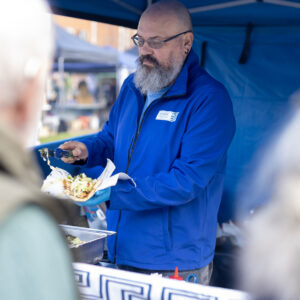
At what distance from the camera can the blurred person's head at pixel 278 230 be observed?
83 centimetres

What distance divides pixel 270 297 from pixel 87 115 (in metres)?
16.7

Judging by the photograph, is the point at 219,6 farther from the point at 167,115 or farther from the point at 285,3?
the point at 167,115

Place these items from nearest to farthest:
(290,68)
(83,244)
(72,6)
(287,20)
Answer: (83,244)
(72,6)
(287,20)
(290,68)

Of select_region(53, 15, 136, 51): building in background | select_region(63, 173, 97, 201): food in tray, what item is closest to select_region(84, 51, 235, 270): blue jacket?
select_region(63, 173, 97, 201): food in tray

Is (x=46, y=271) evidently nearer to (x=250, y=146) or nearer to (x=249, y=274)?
(x=249, y=274)

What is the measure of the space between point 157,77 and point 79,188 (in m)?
0.76

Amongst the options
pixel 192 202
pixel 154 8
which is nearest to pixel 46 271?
pixel 192 202

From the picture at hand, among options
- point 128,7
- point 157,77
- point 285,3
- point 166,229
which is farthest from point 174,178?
point 128,7

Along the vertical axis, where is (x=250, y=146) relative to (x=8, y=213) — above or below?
below

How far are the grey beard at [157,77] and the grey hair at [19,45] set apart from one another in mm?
1526

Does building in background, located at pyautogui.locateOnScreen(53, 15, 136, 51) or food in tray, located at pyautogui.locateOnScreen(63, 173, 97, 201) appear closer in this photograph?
food in tray, located at pyautogui.locateOnScreen(63, 173, 97, 201)

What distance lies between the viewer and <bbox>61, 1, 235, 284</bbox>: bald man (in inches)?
81.0

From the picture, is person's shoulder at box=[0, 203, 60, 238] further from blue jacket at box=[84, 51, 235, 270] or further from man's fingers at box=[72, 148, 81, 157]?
man's fingers at box=[72, 148, 81, 157]

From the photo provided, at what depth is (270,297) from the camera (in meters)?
0.84
